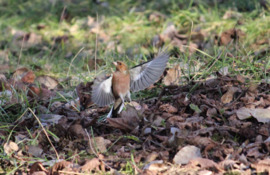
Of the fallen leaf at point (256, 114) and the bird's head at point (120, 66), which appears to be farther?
the bird's head at point (120, 66)

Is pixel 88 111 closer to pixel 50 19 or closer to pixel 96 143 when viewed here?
pixel 96 143

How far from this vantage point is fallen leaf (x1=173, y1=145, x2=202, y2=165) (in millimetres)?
2865

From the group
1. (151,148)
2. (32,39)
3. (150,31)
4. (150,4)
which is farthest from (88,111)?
(150,4)

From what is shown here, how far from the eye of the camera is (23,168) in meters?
2.97

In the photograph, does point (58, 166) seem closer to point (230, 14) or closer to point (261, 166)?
point (261, 166)

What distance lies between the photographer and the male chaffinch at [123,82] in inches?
143

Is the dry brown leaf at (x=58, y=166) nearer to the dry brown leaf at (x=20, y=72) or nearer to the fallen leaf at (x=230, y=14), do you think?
the dry brown leaf at (x=20, y=72)

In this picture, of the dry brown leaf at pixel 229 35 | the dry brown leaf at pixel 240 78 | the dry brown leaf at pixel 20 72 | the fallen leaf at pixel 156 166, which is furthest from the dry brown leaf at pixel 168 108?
the dry brown leaf at pixel 229 35

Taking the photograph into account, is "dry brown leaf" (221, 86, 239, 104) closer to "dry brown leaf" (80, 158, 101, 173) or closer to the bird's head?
the bird's head

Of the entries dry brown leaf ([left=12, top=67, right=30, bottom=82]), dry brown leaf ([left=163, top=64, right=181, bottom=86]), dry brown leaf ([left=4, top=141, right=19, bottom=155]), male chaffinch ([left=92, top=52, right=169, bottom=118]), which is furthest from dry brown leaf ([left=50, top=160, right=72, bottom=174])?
dry brown leaf ([left=12, top=67, right=30, bottom=82])

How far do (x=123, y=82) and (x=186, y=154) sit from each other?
0.98 metres

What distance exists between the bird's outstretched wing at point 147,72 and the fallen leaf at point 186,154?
0.87 metres

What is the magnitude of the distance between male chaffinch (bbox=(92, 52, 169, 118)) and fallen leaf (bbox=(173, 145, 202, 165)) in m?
0.85

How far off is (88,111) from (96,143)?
768 millimetres
